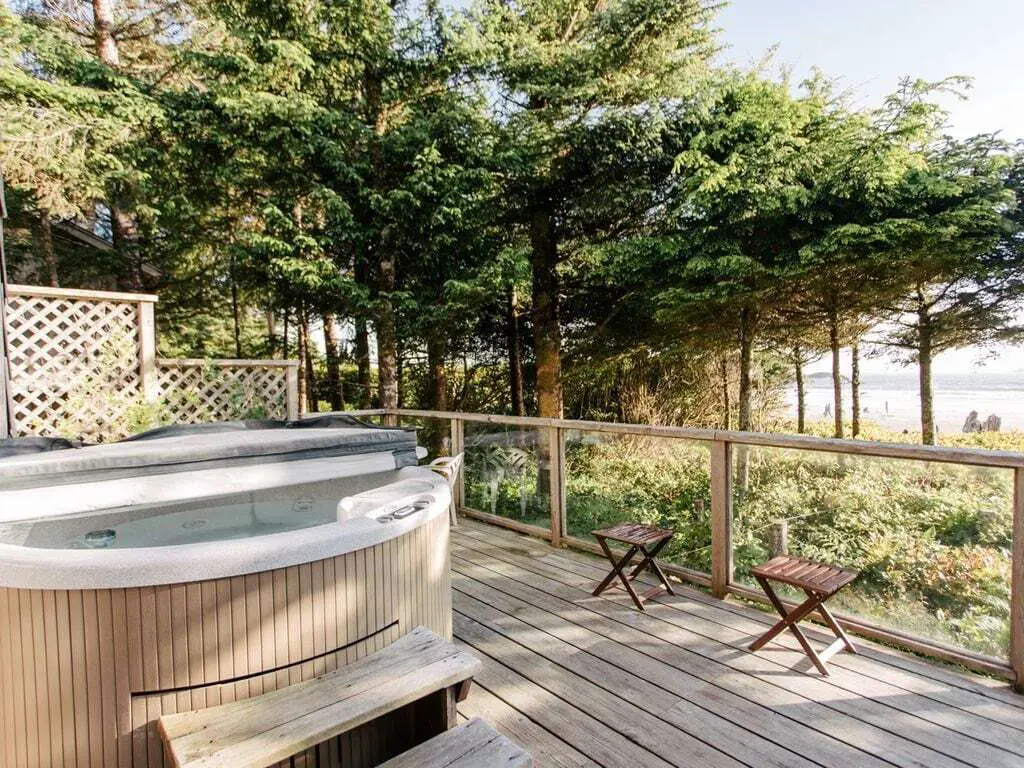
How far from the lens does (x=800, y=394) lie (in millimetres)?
9305

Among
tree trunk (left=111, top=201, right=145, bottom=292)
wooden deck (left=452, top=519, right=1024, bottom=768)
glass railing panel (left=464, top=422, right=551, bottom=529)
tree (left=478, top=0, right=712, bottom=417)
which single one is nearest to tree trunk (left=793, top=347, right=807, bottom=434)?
tree (left=478, top=0, right=712, bottom=417)

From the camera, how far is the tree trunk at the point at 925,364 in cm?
712

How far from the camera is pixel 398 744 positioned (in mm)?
1913

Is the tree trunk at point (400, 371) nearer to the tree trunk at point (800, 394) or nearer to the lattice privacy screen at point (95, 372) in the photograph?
the lattice privacy screen at point (95, 372)

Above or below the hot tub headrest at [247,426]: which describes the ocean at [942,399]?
below

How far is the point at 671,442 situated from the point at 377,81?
17.0ft

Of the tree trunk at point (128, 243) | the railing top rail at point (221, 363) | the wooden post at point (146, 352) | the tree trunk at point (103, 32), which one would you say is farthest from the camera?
the tree trunk at point (128, 243)

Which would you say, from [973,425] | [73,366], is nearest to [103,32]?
[73,366]

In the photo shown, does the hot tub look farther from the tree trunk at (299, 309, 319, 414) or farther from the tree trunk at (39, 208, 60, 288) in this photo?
the tree trunk at (39, 208, 60, 288)

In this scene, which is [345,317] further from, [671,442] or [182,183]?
[671,442]

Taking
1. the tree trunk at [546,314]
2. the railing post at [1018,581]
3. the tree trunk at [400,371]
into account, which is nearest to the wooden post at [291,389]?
the tree trunk at [400,371]

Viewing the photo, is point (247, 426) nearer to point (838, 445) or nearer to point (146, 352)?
point (146, 352)

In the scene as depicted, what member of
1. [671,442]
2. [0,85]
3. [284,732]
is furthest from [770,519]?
[0,85]

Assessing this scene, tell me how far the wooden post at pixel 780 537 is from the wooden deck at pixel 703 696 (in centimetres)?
36
